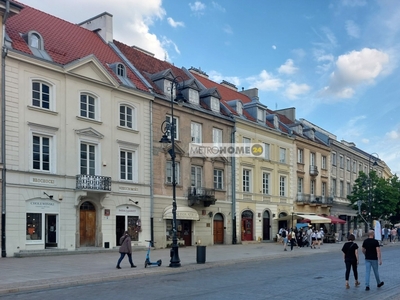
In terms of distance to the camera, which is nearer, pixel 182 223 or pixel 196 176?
pixel 182 223

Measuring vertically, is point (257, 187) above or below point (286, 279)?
above

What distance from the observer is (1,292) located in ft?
39.9

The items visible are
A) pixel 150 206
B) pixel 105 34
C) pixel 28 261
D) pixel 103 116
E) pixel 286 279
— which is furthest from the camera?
pixel 105 34

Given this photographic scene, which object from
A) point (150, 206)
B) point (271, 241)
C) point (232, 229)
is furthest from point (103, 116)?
point (271, 241)

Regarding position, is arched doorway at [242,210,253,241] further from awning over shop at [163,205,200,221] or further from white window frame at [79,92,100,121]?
white window frame at [79,92,100,121]

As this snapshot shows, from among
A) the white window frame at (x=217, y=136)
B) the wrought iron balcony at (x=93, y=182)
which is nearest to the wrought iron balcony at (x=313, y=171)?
the white window frame at (x=217, y=136)

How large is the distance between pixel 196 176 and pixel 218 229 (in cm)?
480

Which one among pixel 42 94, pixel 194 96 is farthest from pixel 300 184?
pixel 42 94

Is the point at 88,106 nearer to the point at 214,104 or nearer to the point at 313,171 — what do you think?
the point at 214,104

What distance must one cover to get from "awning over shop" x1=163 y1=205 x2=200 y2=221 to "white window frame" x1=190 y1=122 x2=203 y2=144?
4893mm

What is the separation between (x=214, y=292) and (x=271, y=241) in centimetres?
2945

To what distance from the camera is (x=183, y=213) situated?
31.8 meters

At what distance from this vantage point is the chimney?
1325 inches

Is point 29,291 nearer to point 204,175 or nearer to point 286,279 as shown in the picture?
point 286,279
